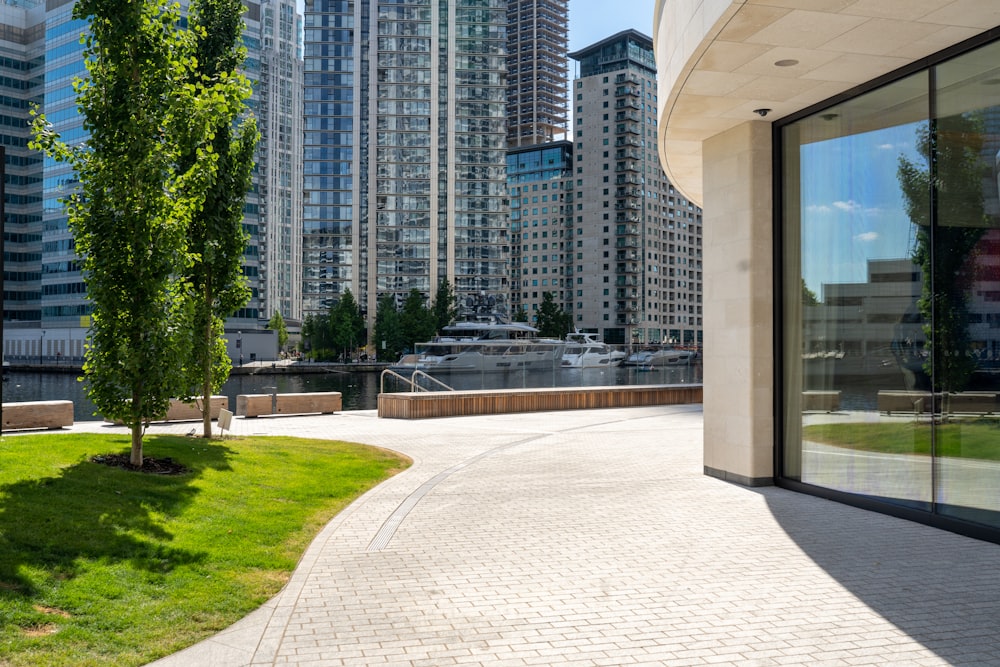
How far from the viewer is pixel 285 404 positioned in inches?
941

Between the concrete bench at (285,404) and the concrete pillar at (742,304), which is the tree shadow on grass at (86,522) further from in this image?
the concrete bench at (285,404)

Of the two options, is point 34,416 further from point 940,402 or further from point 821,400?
point 940,402

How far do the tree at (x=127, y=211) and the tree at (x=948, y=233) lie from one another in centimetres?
1036

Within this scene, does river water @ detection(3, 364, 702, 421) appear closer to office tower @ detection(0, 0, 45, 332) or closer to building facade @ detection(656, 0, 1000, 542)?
building facade @ detection(656, 0, 1000, 542)

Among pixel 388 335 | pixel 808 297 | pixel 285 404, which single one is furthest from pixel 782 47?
pixel 388 335

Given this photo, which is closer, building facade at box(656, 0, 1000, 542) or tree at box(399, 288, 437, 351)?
building facade at box(656, 0, 1000, 542)

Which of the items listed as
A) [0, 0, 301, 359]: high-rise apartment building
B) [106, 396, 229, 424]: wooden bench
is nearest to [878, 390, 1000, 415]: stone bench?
[106, 396, 229, 424]: wooden bench

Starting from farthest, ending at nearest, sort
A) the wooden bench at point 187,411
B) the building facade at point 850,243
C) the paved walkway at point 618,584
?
the wooden bench at point 187,411
the building facade at point 850,243
the paved walkway at point 618,584

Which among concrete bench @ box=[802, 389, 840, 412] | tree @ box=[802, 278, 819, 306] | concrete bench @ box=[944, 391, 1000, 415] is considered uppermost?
tree @ box=[802, 278, 819, 306]

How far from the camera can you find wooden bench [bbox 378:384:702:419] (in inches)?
953

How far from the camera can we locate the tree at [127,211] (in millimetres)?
10688

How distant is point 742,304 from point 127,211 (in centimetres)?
965

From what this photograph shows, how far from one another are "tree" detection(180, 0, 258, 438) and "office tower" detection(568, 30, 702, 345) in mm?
126366

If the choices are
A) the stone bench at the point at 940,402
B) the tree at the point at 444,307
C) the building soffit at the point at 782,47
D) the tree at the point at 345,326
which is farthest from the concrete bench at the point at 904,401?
the tree at the point at 444,307
